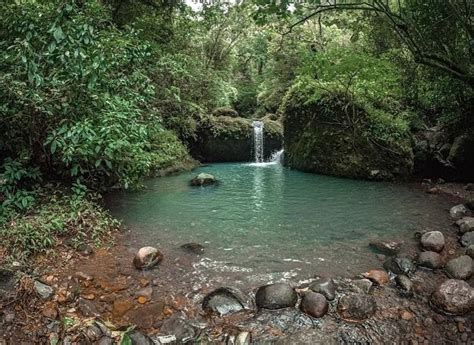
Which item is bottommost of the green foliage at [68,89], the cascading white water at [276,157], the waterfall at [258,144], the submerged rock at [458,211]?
the submerged rock at [458,211]

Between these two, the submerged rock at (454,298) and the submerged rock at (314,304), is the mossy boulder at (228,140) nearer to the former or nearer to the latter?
the submerged rock at (314,304)

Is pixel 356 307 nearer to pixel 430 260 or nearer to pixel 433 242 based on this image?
pixel 430 260

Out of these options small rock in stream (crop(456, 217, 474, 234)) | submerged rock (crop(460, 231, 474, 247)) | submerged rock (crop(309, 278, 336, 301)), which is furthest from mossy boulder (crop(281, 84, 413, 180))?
submerged rock (crop(309, 278, 336, 301))

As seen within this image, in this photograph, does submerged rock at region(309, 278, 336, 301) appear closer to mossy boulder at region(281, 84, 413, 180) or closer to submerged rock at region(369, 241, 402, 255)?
submerged rock at region(369, 241, 402, 255)

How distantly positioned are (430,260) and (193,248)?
3.23 metres

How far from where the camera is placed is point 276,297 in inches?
155

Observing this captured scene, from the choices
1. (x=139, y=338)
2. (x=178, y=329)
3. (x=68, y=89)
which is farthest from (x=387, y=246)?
(x=68, y=89)

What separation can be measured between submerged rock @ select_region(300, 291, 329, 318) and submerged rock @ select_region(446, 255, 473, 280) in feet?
5.97

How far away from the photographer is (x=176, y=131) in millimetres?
14797

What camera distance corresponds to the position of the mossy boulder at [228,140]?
16109 mm

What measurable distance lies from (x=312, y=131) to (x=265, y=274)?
28.3 feet

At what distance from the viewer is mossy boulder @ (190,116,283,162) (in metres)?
16.1

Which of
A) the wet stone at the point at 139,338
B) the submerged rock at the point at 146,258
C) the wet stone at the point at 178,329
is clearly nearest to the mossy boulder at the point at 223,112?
the submerged rock at the point at 146,258

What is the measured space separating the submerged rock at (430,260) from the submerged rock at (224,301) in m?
2.51
